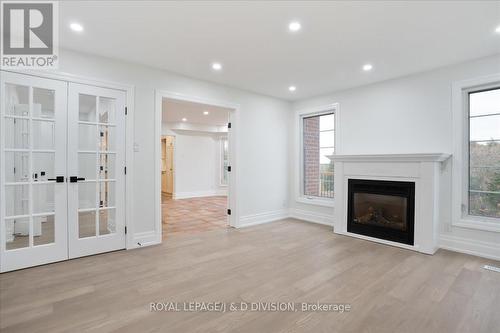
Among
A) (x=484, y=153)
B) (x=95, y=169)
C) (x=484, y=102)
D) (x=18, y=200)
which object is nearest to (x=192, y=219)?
(x=95, y=169)

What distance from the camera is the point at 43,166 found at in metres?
2.98

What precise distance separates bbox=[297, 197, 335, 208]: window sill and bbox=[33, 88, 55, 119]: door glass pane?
444cm

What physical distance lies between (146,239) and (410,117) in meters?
4.40

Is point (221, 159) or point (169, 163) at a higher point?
point (221, 159)

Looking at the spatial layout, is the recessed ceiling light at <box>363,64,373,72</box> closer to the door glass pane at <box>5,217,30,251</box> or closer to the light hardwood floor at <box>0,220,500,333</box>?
the light hardwood floor at <box>0,220,500,333</box>

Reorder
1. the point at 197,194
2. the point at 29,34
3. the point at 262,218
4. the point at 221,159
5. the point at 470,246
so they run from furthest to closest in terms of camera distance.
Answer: the point at 221,159 < the point at 197,194 < the point at 262,218 < the point at 470,246 < the point at 29,34

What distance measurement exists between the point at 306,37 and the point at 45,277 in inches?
149

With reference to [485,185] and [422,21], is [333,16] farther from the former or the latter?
[485,185]

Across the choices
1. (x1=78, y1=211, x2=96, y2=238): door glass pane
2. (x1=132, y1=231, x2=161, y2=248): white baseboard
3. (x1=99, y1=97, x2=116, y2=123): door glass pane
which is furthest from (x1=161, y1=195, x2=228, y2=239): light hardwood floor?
(x1=99, y1=97, x2=116, y2=123): door glass pane

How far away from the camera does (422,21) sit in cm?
245

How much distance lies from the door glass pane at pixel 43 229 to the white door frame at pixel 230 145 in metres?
→ 1.22

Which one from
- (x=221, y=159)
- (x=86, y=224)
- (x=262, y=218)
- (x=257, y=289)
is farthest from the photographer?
(x=221, y=159)

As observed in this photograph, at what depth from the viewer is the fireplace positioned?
12.0ft

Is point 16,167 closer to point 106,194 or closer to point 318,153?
point 106,194
